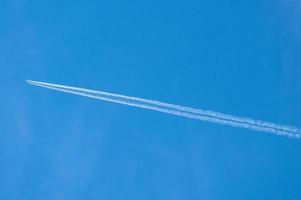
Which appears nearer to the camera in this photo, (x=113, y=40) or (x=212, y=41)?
(x=212, y=41)

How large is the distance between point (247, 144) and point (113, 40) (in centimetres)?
278

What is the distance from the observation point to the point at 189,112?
7.33 m

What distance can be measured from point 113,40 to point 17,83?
195cm

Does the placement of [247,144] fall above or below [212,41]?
below

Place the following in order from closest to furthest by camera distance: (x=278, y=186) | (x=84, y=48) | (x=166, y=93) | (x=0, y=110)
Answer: (x=278, y=186), (x=166, y=93), (x=84, y=48), (x=0, y=110)

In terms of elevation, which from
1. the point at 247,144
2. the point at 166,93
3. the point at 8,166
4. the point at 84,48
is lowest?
the point at 8,166

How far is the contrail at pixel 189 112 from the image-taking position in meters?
6.90

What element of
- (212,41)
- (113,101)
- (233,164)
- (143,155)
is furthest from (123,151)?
(212,41)

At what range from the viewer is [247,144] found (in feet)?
22.9

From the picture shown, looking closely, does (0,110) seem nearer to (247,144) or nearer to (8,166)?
(8,166)

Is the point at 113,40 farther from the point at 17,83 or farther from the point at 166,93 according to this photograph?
the point at 17,83

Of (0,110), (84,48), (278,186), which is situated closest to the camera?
(278,186)

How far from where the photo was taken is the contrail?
6898 millimetres

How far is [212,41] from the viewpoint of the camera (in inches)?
287
